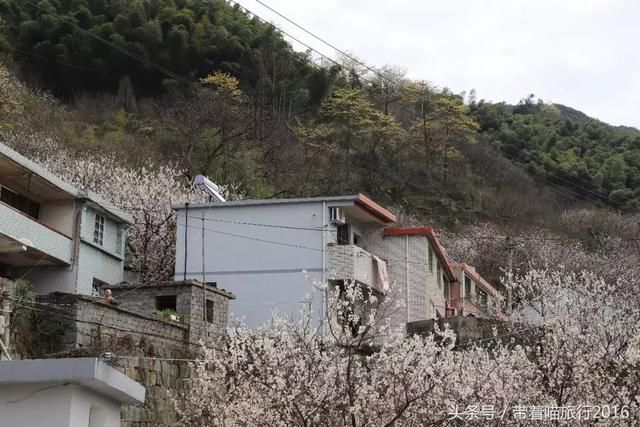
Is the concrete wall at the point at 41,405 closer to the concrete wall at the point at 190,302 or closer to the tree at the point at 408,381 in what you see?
the tree at the point at 408,381

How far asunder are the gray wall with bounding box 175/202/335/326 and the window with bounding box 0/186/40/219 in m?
5.21

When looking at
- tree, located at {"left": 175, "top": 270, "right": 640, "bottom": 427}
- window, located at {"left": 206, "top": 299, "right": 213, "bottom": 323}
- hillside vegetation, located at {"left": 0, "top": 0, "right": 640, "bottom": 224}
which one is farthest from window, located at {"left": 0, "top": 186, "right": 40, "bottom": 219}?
hillside vegetation, located at {"left": 0, "top": 0, "right": 640, "bottom": 224}

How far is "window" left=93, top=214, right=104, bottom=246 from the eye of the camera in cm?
2536

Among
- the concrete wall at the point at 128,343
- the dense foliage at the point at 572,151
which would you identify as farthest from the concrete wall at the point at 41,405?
the dense foliage at the point at 572,151

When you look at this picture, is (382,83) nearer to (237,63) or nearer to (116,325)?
(237,63)

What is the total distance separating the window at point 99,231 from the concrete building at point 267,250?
2824 millimetres

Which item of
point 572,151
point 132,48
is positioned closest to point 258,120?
point 132,48

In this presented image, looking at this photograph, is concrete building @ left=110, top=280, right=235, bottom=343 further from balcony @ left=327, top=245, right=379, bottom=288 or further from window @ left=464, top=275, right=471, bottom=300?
window @ left=464, top=275, right=471, bottom=300

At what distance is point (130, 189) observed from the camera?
34438mm

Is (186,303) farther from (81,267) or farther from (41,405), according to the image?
(41,405)

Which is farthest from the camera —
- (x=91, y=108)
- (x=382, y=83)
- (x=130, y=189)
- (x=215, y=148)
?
(x=382, y=83)

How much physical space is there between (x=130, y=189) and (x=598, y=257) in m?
27.9

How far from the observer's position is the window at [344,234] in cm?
2831

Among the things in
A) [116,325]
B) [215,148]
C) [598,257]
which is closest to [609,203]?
[598,257]
